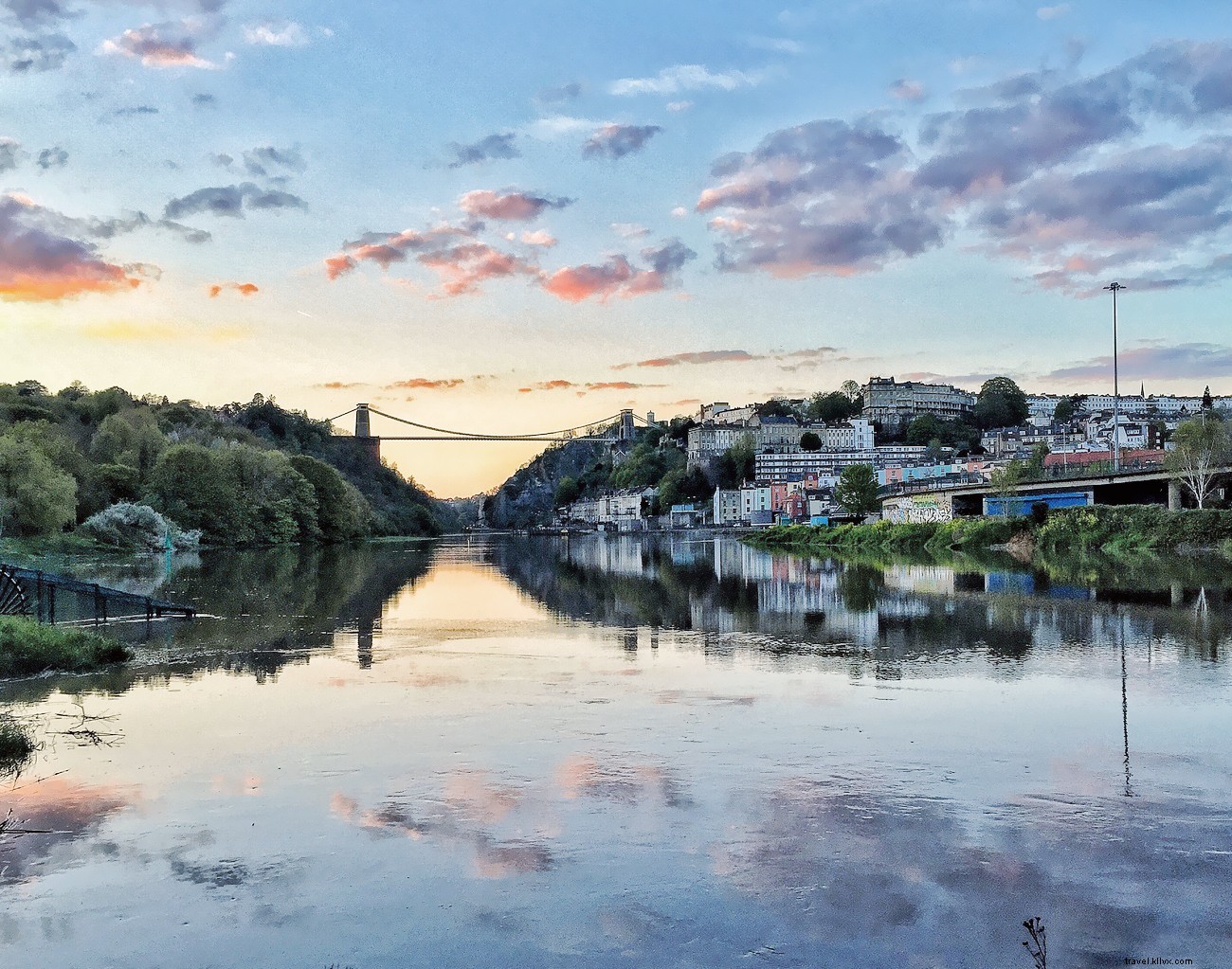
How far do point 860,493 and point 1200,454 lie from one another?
144ft

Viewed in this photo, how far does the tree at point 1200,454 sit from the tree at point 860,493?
134 ft

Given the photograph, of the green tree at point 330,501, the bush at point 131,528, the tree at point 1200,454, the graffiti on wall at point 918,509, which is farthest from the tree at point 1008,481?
the green tree at point 330,501

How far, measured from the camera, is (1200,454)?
58.2 metres

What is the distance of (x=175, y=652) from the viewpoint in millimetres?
20297

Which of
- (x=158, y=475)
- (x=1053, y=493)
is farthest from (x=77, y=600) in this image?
(x=1053, y=493)

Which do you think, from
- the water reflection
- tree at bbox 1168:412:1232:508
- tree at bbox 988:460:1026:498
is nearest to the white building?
tree at bbox 988:460:1026:498

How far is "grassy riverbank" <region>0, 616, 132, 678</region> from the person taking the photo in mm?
17156

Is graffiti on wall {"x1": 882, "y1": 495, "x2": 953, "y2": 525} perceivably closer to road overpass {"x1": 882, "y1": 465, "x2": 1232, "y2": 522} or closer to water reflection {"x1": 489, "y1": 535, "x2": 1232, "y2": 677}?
road overpass {"x1": 882, "y1": 465, "x2": 1232, "y2": 522}

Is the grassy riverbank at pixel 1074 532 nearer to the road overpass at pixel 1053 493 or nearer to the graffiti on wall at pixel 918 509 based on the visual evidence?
the road overpass at pixel 1053 493

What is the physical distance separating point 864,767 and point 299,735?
22.4ft

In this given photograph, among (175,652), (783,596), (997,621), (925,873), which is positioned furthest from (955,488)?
(925,873)

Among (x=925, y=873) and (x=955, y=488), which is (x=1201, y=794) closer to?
(x=925, y=873)

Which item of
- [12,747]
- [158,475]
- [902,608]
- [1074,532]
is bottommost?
[902,608]

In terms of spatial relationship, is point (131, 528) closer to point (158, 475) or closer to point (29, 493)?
point (29, 493)
